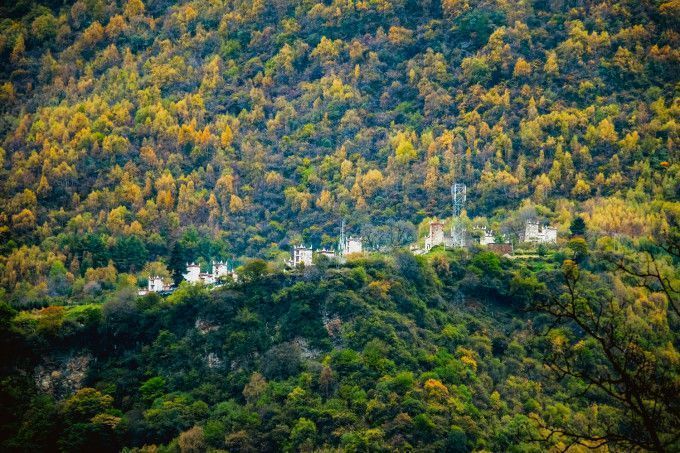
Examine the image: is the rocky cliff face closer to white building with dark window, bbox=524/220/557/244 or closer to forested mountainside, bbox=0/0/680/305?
forested mountainside, bbox=0/0/680/305

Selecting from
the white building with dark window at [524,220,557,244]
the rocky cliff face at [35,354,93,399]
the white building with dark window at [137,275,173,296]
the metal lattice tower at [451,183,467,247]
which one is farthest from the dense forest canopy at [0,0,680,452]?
the white building with dark window at [137,275,173,296]

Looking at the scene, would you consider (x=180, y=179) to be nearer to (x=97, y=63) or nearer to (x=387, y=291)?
(x=97, y=63)

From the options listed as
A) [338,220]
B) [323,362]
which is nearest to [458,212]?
[338,220]

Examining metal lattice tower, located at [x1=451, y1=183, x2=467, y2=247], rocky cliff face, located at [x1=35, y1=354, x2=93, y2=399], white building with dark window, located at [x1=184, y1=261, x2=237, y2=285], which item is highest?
rocky cliff face, located at [x1=35, y1=354, x2=93, y2=399]

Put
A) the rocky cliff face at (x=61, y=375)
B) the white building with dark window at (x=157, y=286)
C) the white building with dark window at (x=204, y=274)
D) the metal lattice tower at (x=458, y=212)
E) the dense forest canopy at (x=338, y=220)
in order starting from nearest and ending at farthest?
the dense forest canopy at (x=338, y=220) → the rocky cliff face at (x=61, y=375) → the white building with dark window at (x=157, y=286) → the white building with dark window at (x=204, y=274) → the metal lattice tower at (x=458, y=212)

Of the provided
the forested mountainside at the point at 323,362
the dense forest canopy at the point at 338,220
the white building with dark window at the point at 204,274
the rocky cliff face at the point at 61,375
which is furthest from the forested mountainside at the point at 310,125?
the forested mountainside at the point at 323,362

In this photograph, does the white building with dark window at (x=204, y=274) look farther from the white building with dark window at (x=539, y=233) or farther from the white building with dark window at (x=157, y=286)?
the white building with dark window at (x=539, y=233)
